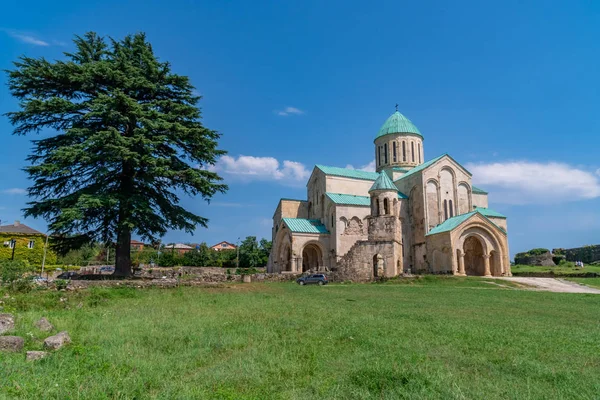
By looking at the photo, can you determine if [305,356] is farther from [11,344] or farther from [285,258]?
[285,258]

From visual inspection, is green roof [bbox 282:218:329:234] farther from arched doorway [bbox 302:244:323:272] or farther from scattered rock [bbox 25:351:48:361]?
scattered rock [bbox 25:351:48:361]

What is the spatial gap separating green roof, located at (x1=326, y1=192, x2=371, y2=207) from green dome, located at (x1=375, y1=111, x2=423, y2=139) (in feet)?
26.0

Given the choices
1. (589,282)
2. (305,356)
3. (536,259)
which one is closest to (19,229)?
(305,356)

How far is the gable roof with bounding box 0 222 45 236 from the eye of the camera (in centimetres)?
3738

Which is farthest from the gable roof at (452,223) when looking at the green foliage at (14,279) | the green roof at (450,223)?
the green foliage at (14,279)

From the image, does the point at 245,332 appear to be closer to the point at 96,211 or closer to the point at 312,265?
the point at 96,211

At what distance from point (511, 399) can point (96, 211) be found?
806 inches

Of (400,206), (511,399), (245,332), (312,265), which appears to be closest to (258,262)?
(312,265)

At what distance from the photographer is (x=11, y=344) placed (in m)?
6.11

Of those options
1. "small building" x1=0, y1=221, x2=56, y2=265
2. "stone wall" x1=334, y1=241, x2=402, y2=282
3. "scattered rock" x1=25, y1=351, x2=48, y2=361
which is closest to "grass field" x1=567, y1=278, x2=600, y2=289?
"stone wall" x1=334, y1=241, x2=402, y2=282

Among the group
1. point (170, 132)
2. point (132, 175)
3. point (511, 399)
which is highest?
point (170, 132)

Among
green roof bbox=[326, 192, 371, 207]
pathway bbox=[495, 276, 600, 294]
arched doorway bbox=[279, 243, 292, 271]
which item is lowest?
pathway bbox=[495, 276, 600, 294]

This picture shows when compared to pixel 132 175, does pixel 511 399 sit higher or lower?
lower

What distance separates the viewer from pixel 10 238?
36156 millimetres
